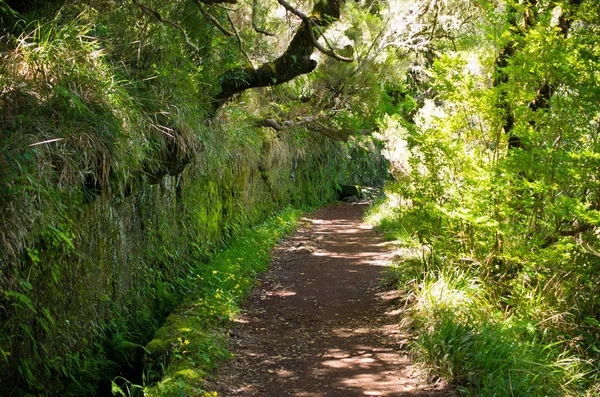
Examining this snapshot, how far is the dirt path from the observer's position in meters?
5.14

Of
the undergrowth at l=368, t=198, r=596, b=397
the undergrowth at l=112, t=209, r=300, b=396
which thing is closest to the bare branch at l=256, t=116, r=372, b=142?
the undergrowth at l=112, t=209, r=300, b=396

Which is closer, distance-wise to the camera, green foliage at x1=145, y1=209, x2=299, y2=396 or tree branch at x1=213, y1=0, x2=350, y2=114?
green foliage at x1=145, y1=209, x2=299, y2=396

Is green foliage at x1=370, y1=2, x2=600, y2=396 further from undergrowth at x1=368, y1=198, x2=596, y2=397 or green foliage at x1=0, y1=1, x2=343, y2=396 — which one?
green foliage at x1=0, y1=1, x2=343, y2=396

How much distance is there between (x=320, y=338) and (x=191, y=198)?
362 centimetres

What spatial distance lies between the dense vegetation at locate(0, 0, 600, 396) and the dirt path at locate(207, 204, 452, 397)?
281mm

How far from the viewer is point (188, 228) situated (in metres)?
8.99

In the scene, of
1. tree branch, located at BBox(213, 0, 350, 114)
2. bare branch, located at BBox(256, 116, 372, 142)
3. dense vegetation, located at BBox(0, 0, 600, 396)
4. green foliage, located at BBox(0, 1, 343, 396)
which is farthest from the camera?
bare branch, located at BBox(256, 116, 372, 142)

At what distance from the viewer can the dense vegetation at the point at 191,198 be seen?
469 centimetres

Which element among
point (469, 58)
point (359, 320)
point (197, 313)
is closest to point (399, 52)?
point (469, 58)

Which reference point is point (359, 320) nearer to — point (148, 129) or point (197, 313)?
point (197, 313)

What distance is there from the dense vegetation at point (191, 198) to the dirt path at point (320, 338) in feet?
0.92

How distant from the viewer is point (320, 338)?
647cm

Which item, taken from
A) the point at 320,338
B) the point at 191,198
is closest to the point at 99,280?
the point at 320,338

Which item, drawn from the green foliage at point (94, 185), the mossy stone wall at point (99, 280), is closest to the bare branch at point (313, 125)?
the mossy stone wall at point (99, 280)
